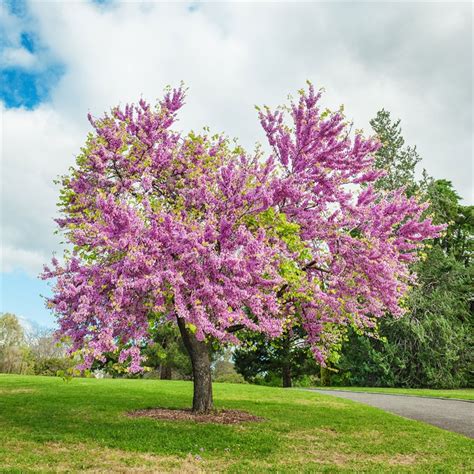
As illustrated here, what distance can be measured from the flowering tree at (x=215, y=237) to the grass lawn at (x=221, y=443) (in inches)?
80.2

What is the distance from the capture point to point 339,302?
14203 millimetres

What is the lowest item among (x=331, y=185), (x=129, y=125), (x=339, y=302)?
(x=339, y=302)

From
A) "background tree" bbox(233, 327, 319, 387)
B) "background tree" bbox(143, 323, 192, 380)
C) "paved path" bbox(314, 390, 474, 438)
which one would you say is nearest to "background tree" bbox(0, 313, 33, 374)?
"background tree" bbox(143, 323, 192, 380)

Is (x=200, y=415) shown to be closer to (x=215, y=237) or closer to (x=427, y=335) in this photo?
(x=215, y=237)

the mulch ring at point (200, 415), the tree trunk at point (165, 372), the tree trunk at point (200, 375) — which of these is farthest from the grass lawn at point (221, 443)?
the tree trunk at point (165, 372)

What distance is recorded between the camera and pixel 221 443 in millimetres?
10711

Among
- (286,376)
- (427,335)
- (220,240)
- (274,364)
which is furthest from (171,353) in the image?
(220,240)

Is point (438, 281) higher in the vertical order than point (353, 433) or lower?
higher

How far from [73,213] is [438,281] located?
35032mm

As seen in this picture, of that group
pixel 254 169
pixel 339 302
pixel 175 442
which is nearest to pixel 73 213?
pixel 254 169

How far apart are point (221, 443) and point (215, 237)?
4.89 m

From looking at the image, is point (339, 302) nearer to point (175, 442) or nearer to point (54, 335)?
→ point (175, 442)

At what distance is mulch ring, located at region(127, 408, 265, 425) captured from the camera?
1391cm

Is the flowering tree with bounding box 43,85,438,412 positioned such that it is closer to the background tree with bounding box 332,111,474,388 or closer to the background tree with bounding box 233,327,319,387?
the background tree with bounding box 332,111,474,388
